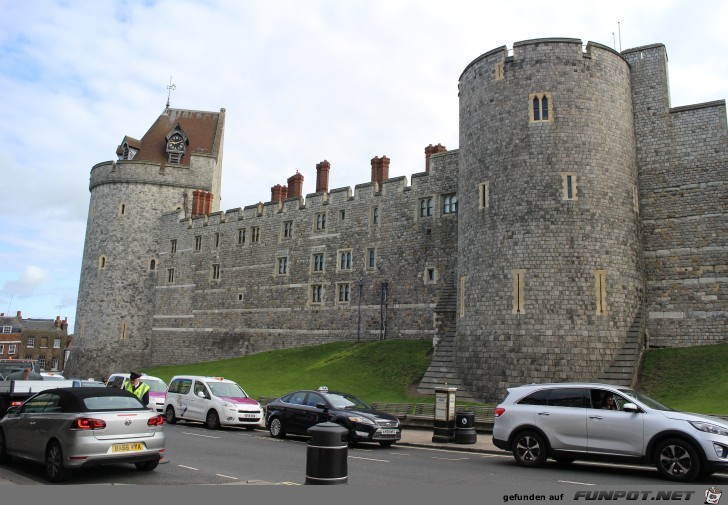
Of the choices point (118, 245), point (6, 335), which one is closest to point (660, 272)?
point (118, 245)

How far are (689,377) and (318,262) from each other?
24224 millimetres

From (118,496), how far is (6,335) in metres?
98.9

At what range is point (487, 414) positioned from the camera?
19000 mm

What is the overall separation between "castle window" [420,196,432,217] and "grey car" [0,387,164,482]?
84.2 feet

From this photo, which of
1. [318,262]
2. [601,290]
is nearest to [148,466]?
[601,290]

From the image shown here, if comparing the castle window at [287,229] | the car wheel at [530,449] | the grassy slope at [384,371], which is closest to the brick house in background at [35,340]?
the grassy slope at [384,371]

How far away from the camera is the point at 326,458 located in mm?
7336

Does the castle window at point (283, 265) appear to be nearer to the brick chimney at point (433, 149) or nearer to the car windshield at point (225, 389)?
the brick chimney at point (433, 149)

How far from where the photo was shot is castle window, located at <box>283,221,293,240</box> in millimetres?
42750

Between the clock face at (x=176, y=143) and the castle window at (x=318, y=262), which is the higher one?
the clock face at (x=176, y=143)

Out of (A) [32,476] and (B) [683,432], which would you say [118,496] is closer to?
(A) [32,476]

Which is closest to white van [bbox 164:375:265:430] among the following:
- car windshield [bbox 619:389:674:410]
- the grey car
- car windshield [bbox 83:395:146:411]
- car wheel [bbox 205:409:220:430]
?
car wheel [bbox 205:409:220:430]

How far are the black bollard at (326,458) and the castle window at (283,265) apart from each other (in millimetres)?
35132

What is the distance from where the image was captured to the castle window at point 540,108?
2420cm
